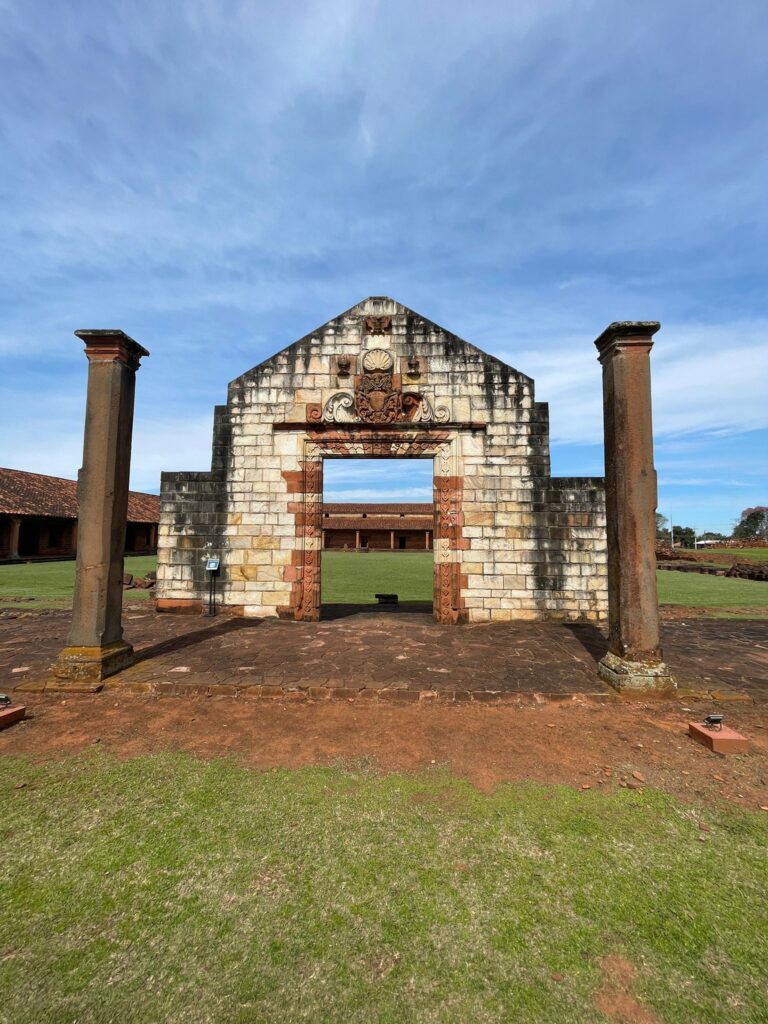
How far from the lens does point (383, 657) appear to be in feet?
19.1

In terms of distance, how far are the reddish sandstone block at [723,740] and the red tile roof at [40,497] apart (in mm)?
25293

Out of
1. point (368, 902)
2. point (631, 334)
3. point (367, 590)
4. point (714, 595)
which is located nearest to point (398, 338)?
point (631, 334)

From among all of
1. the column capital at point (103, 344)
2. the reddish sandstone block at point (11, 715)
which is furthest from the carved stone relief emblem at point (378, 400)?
the reddish sandstone block at point (11, 715)

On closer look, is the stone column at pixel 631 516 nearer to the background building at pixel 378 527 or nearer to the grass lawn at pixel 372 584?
the grass lawn at pixel 372 584

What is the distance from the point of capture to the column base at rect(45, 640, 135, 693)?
4746mm

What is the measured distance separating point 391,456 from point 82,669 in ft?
19.9

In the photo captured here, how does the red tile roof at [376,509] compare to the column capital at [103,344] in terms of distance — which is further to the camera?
the red tile roof at [376,509]

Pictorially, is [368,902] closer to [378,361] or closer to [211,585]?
[211,585]

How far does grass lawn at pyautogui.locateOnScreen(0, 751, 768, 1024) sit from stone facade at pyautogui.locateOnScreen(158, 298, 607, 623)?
5713mm

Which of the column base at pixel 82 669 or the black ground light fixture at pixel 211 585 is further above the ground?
the black ground light fixture at pixel 211 585

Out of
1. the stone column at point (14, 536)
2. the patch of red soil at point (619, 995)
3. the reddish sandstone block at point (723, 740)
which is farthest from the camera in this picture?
the stone column at point (14, 536)

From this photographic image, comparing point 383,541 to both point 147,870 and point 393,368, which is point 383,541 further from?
point 147,870

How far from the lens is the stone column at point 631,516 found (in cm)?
475

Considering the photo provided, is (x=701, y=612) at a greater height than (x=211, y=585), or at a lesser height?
lesser
